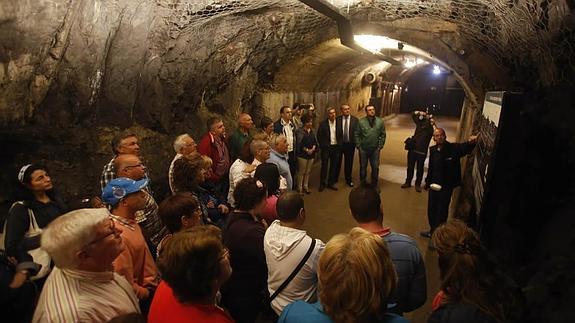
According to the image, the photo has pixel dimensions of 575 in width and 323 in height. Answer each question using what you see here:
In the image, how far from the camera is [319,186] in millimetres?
7453

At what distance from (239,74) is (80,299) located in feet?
19.6

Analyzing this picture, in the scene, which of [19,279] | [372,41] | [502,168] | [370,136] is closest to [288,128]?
[370,136]

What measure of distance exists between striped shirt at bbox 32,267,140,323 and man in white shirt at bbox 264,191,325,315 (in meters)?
0.87

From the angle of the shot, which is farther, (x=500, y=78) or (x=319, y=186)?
(x=319, y=186)

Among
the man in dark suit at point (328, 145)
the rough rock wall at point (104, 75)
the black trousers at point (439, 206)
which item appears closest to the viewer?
the rough rock wall at point (104, 75)

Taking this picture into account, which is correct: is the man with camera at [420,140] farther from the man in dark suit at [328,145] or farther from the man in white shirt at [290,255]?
the man in white shirt at [290,255]

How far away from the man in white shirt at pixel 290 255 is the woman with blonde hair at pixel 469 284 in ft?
2.49

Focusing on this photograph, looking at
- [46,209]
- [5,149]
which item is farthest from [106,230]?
[5,149]

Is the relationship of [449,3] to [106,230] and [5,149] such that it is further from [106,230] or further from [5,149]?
[5,149]

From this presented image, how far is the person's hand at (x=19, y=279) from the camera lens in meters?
1.92

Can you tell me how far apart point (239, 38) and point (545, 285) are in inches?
215

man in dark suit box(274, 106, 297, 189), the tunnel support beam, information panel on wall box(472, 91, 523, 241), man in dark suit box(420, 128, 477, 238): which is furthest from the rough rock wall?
information panel on wall box(472, 91, 523, 241)


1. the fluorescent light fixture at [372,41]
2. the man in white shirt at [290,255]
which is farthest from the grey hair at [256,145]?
the fluorescent light fixture at [372,41]

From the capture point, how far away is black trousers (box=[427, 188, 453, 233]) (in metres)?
4.53
